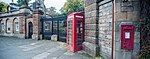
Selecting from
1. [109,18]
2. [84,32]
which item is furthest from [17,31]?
[109,18]

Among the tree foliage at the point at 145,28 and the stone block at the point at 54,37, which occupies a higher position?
the tree foliage at the point at 145,28

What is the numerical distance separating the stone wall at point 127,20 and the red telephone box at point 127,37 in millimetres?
111

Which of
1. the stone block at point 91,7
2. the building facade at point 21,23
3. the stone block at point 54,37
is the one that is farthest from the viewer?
the building facade at point 21,23

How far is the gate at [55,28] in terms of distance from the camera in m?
15.0

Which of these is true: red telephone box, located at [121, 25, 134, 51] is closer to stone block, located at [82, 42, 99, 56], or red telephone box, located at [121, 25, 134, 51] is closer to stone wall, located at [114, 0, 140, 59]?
stone wall, located at [114, 0, 140, 59]

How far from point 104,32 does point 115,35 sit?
1315 mm

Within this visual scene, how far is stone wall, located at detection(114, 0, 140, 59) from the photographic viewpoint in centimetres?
525

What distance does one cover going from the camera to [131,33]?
17.1 ft

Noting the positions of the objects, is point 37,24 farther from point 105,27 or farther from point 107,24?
point 107,24

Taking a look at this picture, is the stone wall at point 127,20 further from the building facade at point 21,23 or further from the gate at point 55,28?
the building facade at point 21,23

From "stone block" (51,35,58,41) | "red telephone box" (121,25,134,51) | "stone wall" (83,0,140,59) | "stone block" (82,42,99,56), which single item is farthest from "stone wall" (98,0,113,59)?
"stone block" (51,35,58,41)

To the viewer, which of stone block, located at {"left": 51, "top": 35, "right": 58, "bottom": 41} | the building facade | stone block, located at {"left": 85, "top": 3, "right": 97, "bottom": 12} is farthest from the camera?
the building facade

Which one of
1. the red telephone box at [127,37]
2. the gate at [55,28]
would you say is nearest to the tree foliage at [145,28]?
the red telephone box at [127,37]

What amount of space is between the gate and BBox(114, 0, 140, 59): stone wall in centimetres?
940
